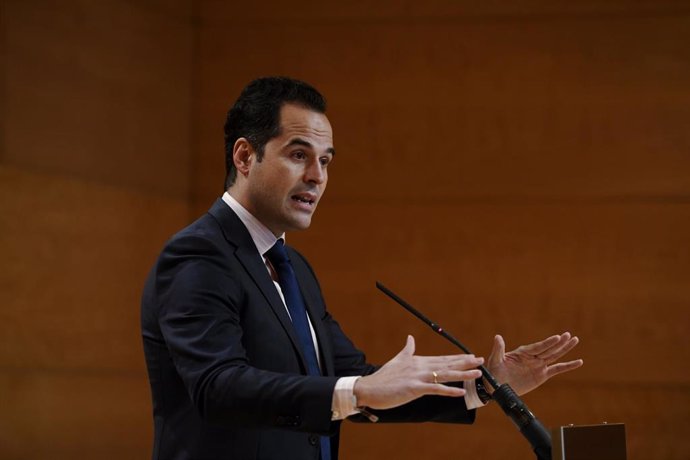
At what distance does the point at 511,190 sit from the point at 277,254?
174 centimetres

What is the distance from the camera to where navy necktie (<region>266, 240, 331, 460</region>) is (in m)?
1.92

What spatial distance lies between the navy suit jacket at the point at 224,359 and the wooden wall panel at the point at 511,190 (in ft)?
5.46

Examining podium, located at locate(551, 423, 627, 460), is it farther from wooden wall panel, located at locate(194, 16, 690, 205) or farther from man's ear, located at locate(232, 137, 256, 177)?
wooden wall panel, located at locate(194, 16, 690, 205)

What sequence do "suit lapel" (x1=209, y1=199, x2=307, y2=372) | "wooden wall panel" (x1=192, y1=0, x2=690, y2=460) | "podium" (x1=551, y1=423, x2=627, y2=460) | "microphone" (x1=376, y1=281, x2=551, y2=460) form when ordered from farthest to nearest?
"wooden wall panel" (x1=192, y1=0, x2=690, y2=460) < "suit lapel" (x1=209, y1=199, x2=307, y2=372) < "microphone" (x1=376, y1=281, x2=551, y2=460) < "podium" (x1=551, y1=423, x2=627, y2=460)

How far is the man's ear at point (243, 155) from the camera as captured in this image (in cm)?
201

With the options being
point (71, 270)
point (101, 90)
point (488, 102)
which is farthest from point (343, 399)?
point (488, 102)

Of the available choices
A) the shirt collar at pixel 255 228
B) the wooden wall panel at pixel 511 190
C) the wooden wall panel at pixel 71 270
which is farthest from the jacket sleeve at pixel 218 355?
the wooden wall panel at pixel 511 190

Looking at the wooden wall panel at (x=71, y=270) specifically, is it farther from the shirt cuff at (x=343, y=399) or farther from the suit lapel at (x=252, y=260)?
the shirt cuff at (x=343, y=399)

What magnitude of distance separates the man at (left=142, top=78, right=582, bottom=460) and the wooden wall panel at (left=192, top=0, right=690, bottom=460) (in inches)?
55.7

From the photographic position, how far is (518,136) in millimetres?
3578

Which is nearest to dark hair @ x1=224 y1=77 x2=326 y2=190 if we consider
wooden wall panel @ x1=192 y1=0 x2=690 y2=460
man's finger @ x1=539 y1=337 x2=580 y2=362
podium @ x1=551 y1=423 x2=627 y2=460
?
man's finger @ x1=539 y1=337 x2=580 y2=362

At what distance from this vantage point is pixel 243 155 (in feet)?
6.64

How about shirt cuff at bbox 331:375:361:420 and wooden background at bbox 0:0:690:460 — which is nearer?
shirt cuff at bbox 331:375:361:420

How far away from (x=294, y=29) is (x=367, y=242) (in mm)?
915
